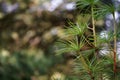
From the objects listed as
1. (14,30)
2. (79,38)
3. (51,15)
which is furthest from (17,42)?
(79,38)

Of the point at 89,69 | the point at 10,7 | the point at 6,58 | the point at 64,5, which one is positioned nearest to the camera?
A: the point at 89,69

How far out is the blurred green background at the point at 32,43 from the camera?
5.07m

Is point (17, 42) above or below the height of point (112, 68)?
above

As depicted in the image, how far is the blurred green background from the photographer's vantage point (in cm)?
507

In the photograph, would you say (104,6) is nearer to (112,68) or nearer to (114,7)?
(114,7)

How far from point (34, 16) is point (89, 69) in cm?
466

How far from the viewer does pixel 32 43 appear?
5.08 m

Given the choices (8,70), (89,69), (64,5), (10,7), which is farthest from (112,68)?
(10,7)

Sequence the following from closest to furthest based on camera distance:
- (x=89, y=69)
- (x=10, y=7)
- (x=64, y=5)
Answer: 1. (x=89, y=69)
2. (x=64, y=5)
3. (x=10, y=7)

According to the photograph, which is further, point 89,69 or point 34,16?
point 34,16

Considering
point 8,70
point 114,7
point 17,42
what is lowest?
point 114,7

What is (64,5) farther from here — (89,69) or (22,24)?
(89,69)

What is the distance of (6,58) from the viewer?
17.1 ft

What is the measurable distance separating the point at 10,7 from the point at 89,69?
5116 millimetres
